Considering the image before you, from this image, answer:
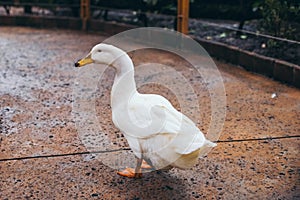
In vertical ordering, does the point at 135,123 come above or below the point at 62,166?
above

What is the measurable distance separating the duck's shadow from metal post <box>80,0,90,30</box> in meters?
5.49

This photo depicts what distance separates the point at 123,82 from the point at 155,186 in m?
0.51

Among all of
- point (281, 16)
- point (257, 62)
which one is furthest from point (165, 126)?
point (281, 16)

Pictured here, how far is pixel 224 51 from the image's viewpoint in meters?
5.09

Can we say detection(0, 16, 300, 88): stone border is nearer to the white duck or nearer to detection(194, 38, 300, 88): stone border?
detection(194, 38, 300, 88): stone border

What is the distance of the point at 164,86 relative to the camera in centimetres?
394

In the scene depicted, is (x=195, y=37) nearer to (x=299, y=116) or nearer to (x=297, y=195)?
(x=299, y=116)

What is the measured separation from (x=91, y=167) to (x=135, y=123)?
1.46 feet

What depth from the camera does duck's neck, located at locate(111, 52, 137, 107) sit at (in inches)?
84.4

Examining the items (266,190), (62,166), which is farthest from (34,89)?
(266,190)

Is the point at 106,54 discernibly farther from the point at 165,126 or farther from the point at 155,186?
the point at 155,186

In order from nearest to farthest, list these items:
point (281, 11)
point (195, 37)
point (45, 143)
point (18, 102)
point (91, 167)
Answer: point (91, 167)
point (45, 143)
point (18, 102)
point (281, 11)
point (195, 37)

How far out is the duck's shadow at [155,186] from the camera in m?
2.07

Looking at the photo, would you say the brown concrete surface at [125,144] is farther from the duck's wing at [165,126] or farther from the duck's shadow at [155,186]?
the duck's wing at [165,126]
